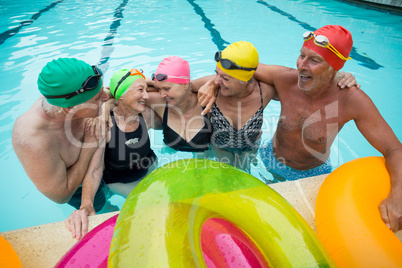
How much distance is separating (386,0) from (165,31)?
349 inches

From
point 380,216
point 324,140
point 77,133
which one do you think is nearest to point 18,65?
point 77,133

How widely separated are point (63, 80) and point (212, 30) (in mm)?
7766

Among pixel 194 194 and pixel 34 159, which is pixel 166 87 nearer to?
pixel 34 159

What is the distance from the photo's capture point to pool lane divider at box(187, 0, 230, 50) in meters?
7.77

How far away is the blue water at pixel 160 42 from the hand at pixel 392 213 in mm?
2337

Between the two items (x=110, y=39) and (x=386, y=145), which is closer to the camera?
(x=386, y=145)

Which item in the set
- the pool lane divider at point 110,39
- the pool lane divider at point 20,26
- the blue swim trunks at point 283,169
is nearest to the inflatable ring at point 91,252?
the blue swim trunks at point 283,169

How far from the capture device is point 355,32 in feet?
27.0

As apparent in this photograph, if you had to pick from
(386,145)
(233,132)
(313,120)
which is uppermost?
(386,145)

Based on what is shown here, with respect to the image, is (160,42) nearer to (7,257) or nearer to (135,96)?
(135,96)

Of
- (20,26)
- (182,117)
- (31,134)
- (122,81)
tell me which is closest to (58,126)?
(31,134)

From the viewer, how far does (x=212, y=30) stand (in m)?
8.68

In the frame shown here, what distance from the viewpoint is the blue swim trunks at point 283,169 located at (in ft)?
9.84

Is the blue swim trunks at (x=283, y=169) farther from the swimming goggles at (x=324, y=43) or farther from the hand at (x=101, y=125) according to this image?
the hand at (x=101, y=125)
